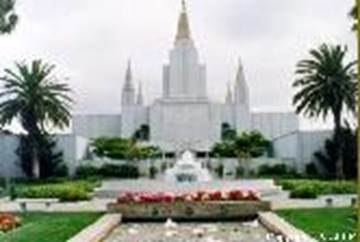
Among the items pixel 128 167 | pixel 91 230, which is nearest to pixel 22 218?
pixel 91 230

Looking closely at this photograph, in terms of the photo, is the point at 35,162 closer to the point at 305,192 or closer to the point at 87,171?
the point at 87,171

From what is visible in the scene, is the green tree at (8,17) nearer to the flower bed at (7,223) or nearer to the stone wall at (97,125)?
the flower bed at (7,223)

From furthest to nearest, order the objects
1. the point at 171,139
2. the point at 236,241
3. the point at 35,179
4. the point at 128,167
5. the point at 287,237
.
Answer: the point at 171,139 < the point at 128,167 < the point at 35,179 < the point at 236,241 < the point at 287,237

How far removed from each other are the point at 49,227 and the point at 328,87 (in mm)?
31511

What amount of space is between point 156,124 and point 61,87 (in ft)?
99.4

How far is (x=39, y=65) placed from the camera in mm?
51281

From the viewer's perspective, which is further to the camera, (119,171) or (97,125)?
(97,125)

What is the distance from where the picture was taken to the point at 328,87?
158 ft

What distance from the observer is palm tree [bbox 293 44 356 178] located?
158 feet

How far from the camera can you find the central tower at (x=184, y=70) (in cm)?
8000

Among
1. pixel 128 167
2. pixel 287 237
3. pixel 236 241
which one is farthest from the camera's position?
pixel 128 167

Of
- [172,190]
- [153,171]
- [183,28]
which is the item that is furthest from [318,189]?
[183,28]

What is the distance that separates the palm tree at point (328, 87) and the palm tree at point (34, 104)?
1347 centimetres

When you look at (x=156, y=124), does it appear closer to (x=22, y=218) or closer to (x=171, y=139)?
(x=171, y=139)
